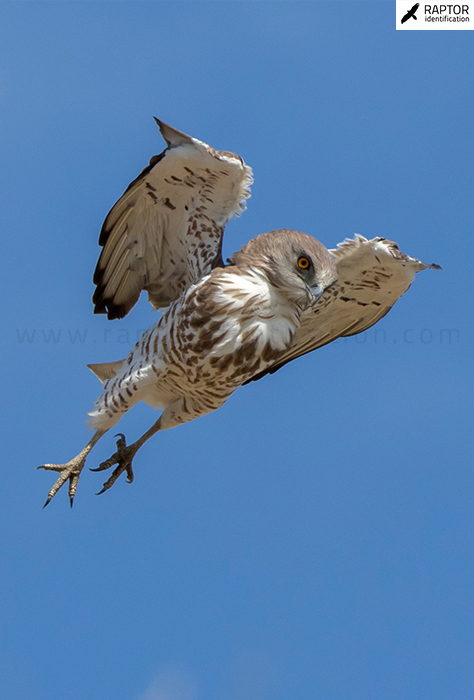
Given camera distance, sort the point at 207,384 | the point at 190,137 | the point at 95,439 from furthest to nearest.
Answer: the point at 95,439
the point at 207,384
the point at 190,137

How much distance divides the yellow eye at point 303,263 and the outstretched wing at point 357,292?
94cm

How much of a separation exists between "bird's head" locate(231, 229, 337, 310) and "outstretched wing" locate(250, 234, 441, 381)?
68 centimetres

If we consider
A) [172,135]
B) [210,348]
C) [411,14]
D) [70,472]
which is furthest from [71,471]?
[411,14]

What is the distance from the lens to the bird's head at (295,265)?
7.84 m

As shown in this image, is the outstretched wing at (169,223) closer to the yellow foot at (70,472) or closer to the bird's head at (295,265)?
the bird's head at (295,265)

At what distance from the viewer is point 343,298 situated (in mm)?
9258

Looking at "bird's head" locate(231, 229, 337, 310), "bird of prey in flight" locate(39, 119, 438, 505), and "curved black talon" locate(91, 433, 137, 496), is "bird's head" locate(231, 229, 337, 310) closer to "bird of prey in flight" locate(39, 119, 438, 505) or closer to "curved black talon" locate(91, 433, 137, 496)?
"bird of prey in flight" locate(39, 119, 438, 505)

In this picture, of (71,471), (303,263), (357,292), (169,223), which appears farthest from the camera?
(357,292)

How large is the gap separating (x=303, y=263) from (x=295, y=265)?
0.08 meters

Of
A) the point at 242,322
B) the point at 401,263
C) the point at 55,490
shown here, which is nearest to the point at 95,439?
the point at 55,490

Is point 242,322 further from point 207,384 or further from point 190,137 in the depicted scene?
point 190,137

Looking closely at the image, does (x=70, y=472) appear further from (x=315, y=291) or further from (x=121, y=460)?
(x=315, y=291)

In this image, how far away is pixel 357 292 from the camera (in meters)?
9.14

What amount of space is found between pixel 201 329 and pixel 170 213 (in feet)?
4.48
